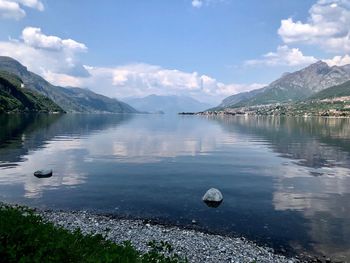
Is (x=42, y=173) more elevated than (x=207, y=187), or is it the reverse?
(x=42, y=173)

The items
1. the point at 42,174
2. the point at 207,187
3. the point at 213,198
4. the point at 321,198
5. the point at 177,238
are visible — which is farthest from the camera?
the point at 42,174

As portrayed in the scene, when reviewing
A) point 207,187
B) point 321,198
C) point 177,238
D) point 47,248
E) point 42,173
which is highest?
point 47,248

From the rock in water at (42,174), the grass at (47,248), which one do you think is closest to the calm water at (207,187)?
the rock in water at (42,174)

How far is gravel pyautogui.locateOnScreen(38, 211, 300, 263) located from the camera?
30.2 m

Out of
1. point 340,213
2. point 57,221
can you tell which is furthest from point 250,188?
point 57,221

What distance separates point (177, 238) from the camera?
34.0m

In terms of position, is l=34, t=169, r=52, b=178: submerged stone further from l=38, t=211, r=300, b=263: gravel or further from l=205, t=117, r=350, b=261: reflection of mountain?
l=205, t=117, r=350, b=261: reflection of mountain

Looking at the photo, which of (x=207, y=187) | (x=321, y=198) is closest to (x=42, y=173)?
(x=207, y=187)

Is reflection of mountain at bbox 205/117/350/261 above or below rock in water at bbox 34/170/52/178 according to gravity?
below

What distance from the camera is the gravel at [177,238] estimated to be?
1187 inches

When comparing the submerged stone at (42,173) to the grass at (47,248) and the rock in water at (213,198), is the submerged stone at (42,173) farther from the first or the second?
the grass at (47,248)

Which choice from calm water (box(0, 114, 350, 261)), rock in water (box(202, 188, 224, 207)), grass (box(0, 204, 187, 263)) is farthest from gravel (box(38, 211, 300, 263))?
rock in water (box(202, 188, 224, 207))

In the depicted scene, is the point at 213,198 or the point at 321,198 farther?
the point at 321,198

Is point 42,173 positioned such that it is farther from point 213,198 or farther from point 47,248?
point 47,248
